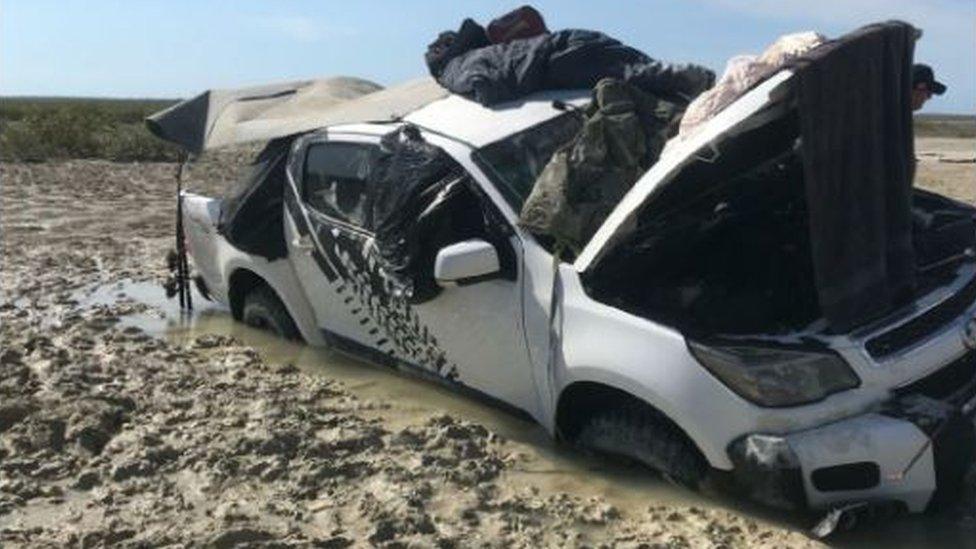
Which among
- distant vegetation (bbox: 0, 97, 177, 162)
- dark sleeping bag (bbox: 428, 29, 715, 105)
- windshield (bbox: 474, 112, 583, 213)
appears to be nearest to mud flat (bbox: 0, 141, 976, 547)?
windshield (bbox: 474, 112, 583, 213)

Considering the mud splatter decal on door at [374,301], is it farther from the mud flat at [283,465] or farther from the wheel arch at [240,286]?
the wheel arch at [240,286]

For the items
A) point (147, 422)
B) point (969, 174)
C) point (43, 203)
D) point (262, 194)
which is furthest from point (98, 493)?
point (969, 174)

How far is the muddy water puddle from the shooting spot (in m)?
4.13

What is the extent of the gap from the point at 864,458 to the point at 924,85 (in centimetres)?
235

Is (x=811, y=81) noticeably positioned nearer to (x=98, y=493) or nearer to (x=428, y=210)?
(x=428, y=210)

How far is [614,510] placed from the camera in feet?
14.2

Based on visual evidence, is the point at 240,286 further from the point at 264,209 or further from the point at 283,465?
the point at 283,465

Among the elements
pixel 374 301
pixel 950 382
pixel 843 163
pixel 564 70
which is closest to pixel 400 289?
pixel 374 301

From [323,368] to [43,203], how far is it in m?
12.1

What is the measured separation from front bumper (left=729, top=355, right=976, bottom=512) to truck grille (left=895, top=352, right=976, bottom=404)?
14 cm

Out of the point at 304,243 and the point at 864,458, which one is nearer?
the point at 864,458

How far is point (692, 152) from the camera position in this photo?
13.2ft

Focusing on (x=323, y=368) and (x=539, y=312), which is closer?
(x=539, y=312)

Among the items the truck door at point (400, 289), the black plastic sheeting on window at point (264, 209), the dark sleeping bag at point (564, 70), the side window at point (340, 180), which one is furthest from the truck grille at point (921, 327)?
the black plastic sheeting on window at point (264, 209)
